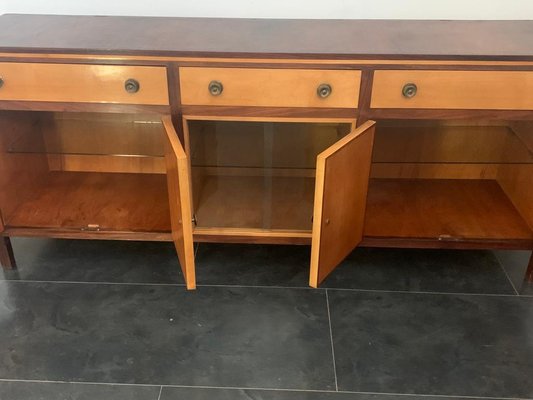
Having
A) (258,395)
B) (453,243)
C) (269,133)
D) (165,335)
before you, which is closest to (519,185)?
(453,243)

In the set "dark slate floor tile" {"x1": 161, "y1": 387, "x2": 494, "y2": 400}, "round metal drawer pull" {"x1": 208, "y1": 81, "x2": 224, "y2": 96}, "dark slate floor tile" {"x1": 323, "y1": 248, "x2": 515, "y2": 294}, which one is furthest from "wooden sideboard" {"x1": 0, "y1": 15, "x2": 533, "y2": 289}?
"dark slate floor tile" {"x1": 161, "y1": 387, "x2": 494, "y2": 400}

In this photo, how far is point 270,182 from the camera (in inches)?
66.1

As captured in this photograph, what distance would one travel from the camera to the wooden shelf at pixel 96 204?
5.44 ft

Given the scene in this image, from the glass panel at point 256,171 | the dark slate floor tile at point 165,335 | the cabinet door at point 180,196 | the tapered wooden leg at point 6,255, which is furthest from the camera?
the tapered wooden leg at point 6,255

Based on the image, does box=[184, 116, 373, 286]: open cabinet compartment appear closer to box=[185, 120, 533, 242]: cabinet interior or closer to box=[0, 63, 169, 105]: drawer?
box=[185, 120, 533, 242]: cabinet interior

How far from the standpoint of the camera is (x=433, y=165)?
181 cm

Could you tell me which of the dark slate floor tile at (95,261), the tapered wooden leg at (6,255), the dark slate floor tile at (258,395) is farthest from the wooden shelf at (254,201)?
the tapered wooden leg at (6,255)

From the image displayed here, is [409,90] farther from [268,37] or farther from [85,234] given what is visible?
[85,234]

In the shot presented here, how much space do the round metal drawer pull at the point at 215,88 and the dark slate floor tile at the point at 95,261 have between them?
61 cm

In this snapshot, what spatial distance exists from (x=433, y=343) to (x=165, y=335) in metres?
0.73

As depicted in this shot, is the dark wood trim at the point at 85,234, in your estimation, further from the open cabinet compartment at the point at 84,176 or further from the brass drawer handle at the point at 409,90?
the brass drawer handle at the point at 409,90

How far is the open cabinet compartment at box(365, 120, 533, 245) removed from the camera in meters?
1.63

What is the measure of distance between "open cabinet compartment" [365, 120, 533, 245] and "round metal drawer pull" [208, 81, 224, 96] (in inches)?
20.3

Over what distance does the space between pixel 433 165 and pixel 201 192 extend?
0.78 meters
